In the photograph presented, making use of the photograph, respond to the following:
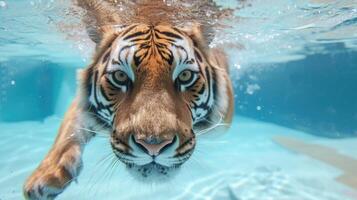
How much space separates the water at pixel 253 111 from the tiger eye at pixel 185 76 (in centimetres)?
69

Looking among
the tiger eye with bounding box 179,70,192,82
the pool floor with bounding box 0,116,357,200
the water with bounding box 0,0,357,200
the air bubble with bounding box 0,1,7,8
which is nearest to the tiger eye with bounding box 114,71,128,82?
the tiger eye with bounding box 179,70,192,82

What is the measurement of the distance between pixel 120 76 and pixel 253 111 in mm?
20688

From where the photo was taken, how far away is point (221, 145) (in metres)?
11.8

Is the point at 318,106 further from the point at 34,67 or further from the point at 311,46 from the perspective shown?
the point at 34,67

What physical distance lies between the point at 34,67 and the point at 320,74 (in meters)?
16.2

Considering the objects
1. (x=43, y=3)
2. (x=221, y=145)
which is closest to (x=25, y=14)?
(x=43, y=3)

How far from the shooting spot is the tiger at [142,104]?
296 cm

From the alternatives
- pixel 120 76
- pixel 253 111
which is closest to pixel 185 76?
pixel 120 76

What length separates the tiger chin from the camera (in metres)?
2.96

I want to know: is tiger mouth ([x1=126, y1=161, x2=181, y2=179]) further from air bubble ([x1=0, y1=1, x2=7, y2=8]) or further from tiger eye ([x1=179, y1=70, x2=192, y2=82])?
air bubble ([x1=0, y1=1, x2=7, y2=8])

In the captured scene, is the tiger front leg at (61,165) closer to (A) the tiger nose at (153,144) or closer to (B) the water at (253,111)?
(B) the water at (253,111)

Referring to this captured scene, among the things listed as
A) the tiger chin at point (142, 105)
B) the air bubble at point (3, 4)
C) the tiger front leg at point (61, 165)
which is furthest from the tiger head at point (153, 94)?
the air bubble at point (3, 4)

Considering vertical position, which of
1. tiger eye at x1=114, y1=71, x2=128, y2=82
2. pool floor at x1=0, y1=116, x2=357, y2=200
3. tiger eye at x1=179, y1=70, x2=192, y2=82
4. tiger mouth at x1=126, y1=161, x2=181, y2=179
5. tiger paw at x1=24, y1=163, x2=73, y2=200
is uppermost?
tiger eye at x1=179, y1=70, x2=192, y2=82

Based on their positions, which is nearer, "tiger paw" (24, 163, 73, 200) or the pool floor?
"tiger paw" (24, 163, 73, 200)
